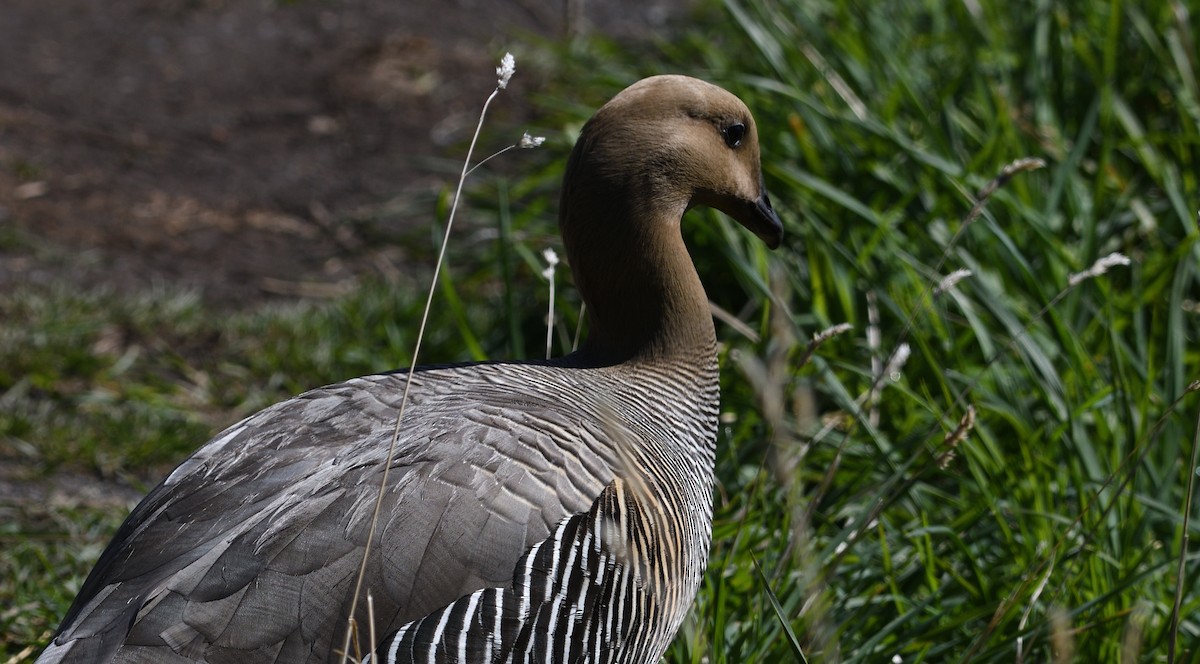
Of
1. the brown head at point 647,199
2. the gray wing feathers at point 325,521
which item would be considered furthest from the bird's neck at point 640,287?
the gray wing feathers at point 325,521

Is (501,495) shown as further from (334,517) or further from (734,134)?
(734,134)

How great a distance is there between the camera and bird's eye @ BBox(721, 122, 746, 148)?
2920 mm

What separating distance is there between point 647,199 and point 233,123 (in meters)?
4.22

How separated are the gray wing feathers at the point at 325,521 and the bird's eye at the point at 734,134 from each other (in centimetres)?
72

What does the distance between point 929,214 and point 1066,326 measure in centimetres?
62

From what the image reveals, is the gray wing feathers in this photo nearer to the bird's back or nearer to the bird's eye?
the bird's back

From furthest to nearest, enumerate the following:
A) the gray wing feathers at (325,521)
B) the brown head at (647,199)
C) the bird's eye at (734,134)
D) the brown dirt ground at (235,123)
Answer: the brown dirt ground at (235,123)
the bird's eye at (734,134)
the brown head at (647,199)
the gray wing feathers at (325,521)

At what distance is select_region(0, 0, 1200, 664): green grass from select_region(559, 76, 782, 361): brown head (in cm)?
30

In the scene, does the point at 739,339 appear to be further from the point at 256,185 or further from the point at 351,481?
the point at 256,185

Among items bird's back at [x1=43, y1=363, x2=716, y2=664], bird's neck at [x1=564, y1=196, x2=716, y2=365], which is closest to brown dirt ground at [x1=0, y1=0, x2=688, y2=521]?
bird's neck at [x1=564, y1=196, x2=716, y2=365]

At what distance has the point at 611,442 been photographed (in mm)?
2559

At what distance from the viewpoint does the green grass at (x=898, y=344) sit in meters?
2.94

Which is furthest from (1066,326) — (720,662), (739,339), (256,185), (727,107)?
(256,185)

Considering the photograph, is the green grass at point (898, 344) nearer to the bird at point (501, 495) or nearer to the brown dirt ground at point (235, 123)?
the bird at point (501, 495)
